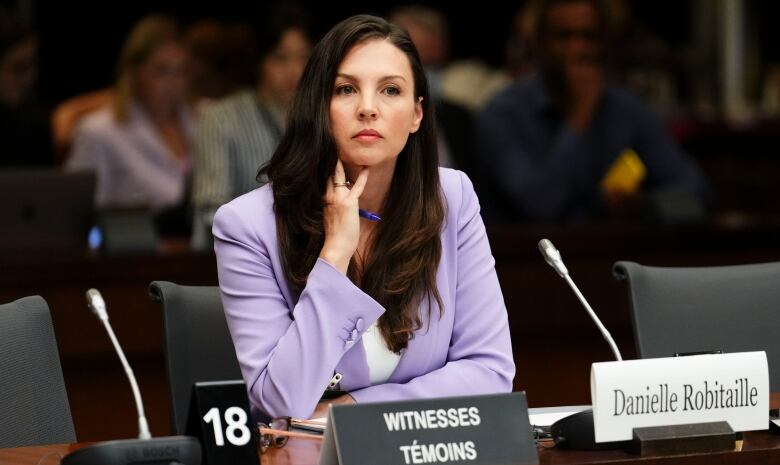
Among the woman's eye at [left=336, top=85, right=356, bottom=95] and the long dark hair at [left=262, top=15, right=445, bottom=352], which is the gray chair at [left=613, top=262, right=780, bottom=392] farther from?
the woman's eye at [left=336, top=85, right=356, bottom=95]

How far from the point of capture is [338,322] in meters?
2.21

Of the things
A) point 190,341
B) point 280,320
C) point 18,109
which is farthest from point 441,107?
point 280,320

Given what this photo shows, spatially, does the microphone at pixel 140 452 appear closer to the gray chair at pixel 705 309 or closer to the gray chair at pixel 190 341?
the gray chair at pixel 190 341

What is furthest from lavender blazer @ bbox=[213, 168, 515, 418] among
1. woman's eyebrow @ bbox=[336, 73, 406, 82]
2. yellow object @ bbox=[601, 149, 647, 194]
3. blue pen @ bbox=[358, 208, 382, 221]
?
yellow object @ bbox=[601, 149, 647, 194]

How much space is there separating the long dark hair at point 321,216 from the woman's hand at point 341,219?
2 centimetres

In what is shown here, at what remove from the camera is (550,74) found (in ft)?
15.0

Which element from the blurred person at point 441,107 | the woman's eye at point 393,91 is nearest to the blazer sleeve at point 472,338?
the woman's eye at point 393,91

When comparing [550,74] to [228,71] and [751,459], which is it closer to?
[228,71]

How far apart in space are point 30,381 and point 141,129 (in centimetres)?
351

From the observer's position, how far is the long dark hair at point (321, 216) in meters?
2.32

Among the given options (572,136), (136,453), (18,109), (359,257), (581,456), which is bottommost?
(581,456)

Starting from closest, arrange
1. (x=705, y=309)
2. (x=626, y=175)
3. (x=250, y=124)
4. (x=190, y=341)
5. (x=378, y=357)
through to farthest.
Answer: (x=378, y=357) < (x=190, y=341) < (x=705, y=309) < (x=250, y=124) < (x=626, y=175)

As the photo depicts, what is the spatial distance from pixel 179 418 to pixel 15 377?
33 cm

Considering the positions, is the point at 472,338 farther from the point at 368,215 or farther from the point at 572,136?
the point at 572,136
